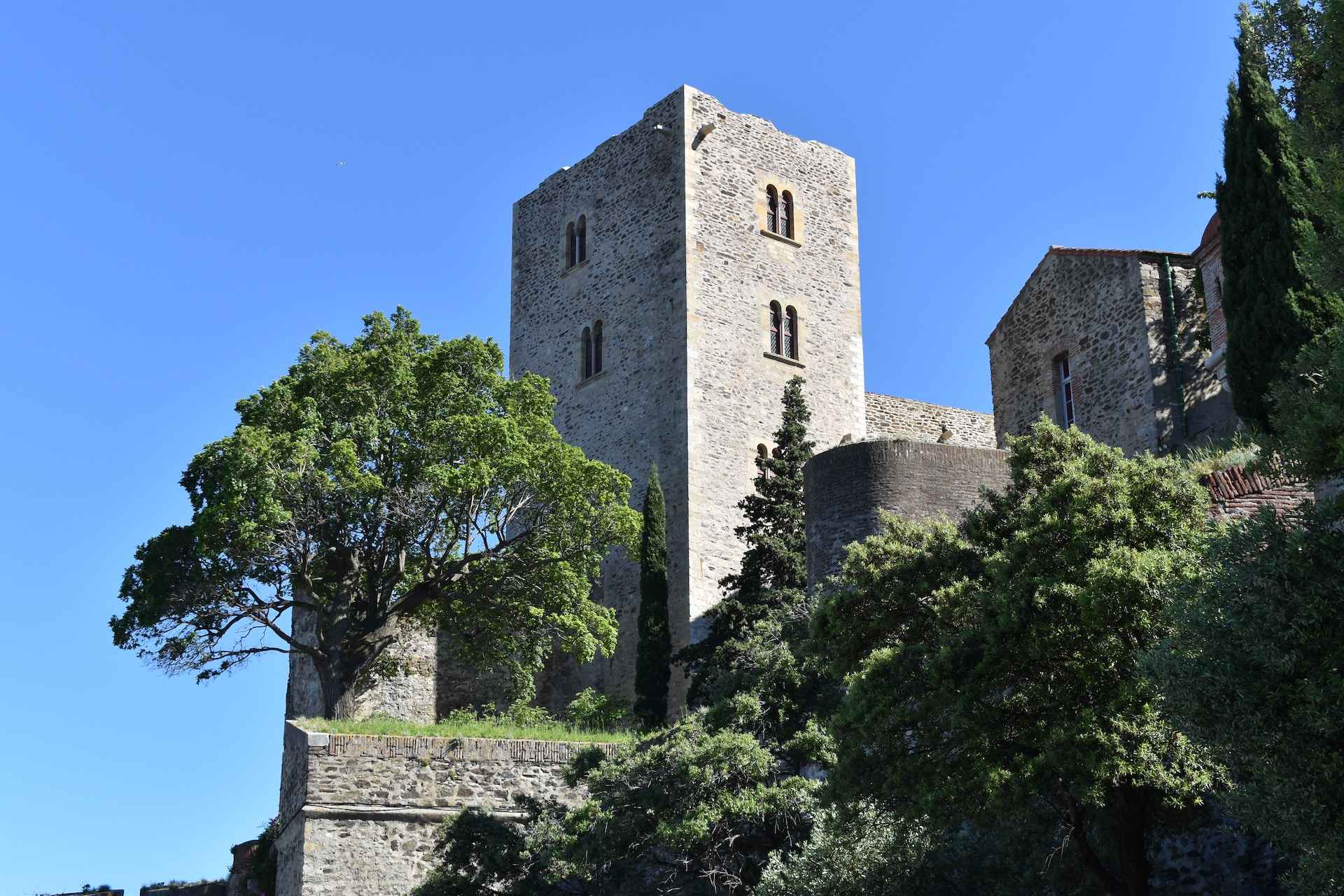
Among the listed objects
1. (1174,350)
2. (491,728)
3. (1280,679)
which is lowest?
(1280,679)

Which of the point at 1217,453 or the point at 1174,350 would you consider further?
the point at 1174,350

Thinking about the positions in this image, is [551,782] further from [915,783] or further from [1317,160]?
[1317,160]

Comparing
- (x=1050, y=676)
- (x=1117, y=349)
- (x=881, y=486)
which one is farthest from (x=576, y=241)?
(x=1050, y=676)

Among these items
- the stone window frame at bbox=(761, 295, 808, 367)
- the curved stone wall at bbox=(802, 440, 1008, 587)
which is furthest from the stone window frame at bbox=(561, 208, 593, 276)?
the curved stone wall at bbox=(802, 440, 1008, 587)

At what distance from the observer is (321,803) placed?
2197cm

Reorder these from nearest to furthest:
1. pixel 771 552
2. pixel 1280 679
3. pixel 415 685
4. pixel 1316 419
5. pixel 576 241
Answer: pixel 1280 679
pixel 1316 419
pixel 771 552
pixel 415 685
pixel 576 241

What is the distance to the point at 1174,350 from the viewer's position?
2889cm

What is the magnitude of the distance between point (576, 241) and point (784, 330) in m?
6.36

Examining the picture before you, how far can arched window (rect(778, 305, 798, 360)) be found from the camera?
127ft

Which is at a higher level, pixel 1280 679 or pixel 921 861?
pixel 1280 679

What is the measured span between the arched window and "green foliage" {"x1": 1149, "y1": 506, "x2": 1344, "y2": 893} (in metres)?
27.2

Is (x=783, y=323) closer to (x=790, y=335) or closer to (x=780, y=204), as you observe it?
(x=790, y=335)

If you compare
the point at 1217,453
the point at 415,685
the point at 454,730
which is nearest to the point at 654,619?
the point at 415,685

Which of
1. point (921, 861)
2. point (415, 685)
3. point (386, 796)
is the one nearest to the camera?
point (921, 861)
